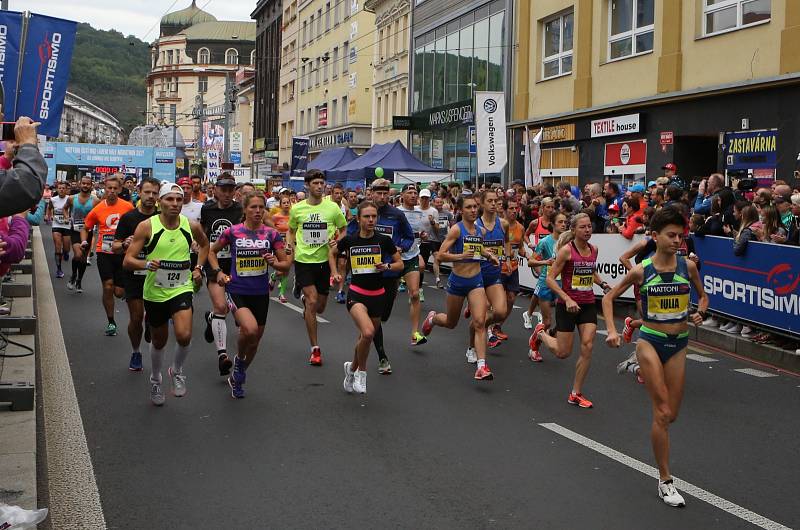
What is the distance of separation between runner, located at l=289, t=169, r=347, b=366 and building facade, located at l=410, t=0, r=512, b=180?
21440 mm

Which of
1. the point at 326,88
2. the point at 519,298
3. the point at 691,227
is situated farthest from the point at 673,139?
the point at 326,88

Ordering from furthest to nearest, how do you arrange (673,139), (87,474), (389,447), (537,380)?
(673,139) < (537,380) < (389,447) < (87,474)

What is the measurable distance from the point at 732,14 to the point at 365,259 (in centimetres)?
1415

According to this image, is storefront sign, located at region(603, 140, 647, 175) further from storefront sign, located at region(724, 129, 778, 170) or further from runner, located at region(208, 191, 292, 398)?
runner, located at region(208, 191, 292, 398)

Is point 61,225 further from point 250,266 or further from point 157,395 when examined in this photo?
point 157,395

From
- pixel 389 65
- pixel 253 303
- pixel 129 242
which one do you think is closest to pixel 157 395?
pixel 253 303

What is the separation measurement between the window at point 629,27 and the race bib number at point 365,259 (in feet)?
52.9

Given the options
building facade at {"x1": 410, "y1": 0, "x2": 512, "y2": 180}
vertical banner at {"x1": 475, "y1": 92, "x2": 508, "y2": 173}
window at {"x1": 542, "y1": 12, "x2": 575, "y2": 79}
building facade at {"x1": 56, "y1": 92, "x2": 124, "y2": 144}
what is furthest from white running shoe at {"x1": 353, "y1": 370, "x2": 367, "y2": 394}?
building facade at {"x1": 56, "y1": 92, "x2": 124, "y2": 144}

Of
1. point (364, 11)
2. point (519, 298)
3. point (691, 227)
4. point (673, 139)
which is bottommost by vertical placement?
point (519, 298)

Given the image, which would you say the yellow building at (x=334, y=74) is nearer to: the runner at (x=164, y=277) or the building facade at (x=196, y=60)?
the runner at (x=164, y=277)

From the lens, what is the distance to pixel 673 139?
884 inches

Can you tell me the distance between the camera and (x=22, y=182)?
153 inches

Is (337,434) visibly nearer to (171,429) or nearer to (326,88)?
(171,429)

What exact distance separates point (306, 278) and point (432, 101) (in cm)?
2986
